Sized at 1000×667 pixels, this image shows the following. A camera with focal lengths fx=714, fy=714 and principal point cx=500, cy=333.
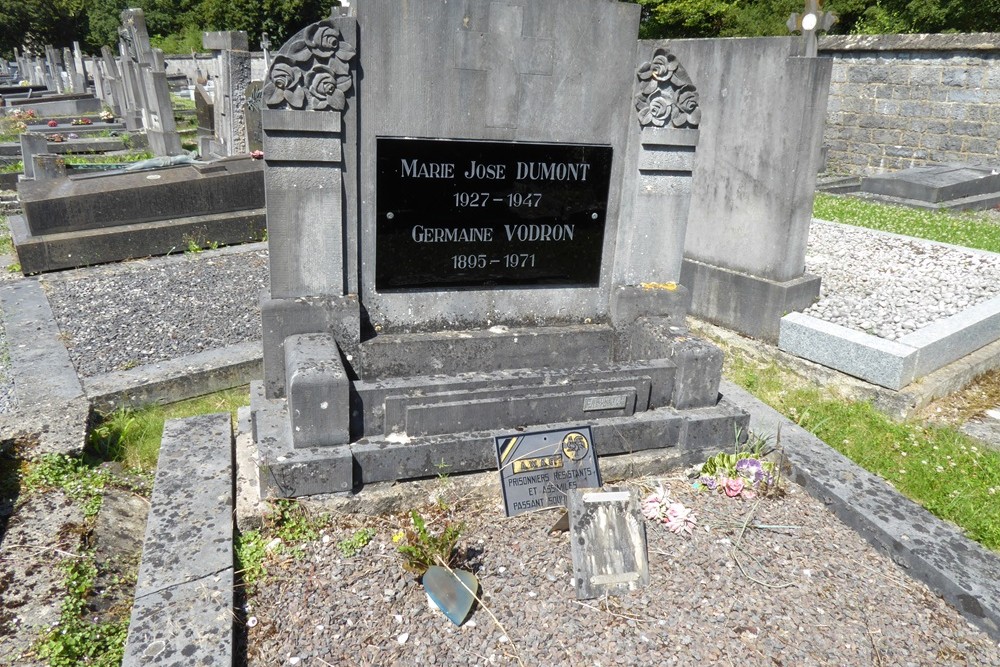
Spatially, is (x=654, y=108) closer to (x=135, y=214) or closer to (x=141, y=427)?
(x=141, y=427)

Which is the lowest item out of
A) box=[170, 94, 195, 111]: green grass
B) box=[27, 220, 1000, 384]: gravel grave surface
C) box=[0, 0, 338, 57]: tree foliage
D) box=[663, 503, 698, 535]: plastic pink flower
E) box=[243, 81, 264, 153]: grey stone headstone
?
box=[663, 503, 698, 535]: plastic pink flower

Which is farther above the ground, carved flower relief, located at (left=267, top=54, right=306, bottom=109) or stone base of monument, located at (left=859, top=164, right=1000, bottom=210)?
carved flower relief, located at (left=267, top=54, right=306, bottom=109)

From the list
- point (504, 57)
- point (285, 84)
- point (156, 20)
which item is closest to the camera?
point (285, 84)

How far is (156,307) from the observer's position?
19.8ft

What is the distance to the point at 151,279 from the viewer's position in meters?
6.80

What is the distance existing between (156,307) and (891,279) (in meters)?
6.65

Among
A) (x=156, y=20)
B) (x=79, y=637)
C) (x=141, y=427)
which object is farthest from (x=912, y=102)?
(x=156, y=20)

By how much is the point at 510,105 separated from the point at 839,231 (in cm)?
661

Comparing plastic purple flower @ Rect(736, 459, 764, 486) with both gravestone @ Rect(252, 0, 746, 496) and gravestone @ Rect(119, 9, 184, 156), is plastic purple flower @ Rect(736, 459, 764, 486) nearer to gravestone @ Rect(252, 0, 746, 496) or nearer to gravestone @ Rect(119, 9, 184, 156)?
gravestone @ Rect(252, 0, 746, 496)

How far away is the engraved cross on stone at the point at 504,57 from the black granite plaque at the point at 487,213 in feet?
0.59

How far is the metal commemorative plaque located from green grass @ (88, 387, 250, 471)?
81.0 inches

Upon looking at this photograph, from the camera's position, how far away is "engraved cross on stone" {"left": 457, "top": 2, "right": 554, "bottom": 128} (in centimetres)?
346

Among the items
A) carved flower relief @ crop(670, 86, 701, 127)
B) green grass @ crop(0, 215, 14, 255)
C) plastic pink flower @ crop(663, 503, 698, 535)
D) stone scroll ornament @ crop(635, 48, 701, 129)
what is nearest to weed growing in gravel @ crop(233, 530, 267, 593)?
plastic pink flower @ crop(663, 503, 698, 535)

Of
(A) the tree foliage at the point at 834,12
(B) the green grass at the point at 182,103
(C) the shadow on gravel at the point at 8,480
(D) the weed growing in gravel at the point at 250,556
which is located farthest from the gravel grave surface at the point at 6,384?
(A) the tree foliage at the point at 834,12
